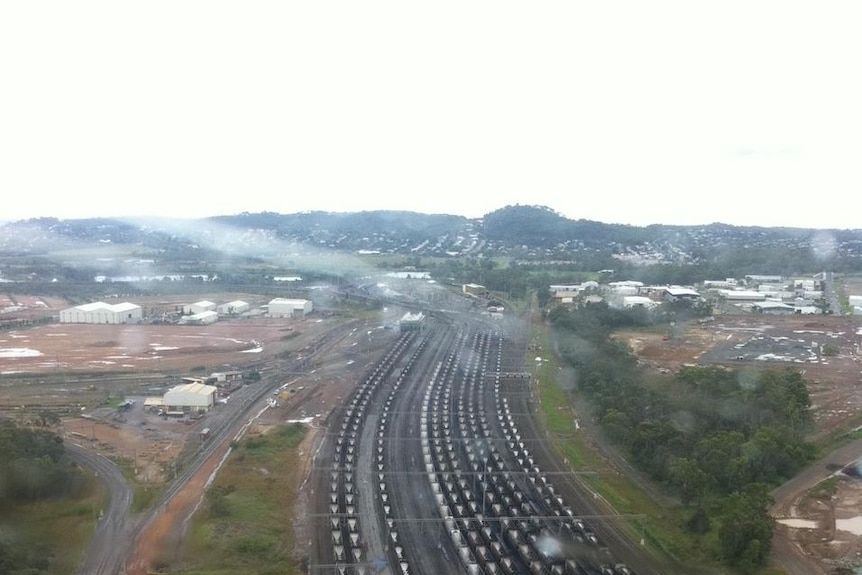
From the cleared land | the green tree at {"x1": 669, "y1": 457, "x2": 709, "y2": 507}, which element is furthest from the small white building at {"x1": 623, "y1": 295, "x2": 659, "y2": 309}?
the green tree at {"x1": 669, "y1": 457, "x2": 709, "y2": 507}

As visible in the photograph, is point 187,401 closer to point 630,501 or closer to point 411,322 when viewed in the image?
point 630,501

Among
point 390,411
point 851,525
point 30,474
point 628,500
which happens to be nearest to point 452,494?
point 628,500

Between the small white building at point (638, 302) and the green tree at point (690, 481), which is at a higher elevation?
the small white building at point (638, 302)

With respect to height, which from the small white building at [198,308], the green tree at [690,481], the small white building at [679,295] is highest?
the small white building at [679,295]

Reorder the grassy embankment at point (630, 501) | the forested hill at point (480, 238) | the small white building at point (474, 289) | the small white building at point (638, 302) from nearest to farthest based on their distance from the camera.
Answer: the grassy embankment at point (630, 501) → the small white building at point (638, 302) → the small white building at point (474, 289) → the forested hill at point (480, 238)

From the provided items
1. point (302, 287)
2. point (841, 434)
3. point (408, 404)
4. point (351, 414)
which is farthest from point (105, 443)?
point (302, 287)

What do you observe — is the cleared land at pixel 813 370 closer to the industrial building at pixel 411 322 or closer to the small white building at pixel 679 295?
the small white building at pixel 679 295

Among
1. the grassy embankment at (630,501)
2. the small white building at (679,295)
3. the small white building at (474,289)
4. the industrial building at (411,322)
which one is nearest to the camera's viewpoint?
the grassy embankment at (630,501)

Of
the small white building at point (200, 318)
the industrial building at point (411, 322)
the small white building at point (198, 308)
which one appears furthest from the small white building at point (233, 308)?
the industrial building at point (411, 322)
